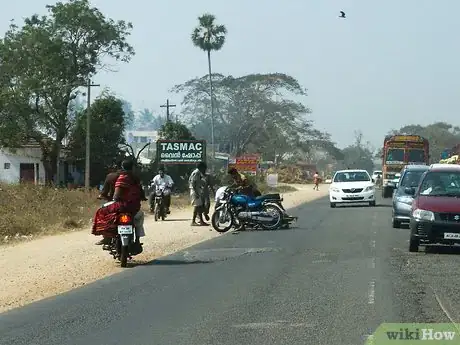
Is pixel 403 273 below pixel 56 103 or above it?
below

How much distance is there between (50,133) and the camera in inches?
2185

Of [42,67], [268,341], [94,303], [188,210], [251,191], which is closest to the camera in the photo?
[268,341]

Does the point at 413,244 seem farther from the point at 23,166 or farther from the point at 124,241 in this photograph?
the point at 23,166

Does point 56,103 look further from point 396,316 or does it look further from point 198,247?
point 396,316

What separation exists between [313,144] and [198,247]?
8038 centimetres

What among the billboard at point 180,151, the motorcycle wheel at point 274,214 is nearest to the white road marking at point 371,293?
the motorcycle wheel at point 274,214

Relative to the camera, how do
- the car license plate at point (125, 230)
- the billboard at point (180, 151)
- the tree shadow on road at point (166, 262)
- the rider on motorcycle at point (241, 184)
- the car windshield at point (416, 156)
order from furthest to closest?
the car windshield at point (416, 156) < the billboard at point (180, 151) < the rider on motorcycle at point (241, 184) < the tree shadow on road at point (166, 262) < the car license plate at point (125, 230)

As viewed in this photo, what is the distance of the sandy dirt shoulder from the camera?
43.1ft

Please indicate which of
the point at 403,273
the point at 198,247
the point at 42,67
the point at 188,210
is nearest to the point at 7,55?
the point at 42,67

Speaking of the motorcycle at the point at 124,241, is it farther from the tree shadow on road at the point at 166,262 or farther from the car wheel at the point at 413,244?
the car wheel at the point at 413,244

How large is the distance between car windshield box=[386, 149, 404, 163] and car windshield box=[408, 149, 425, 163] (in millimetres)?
518

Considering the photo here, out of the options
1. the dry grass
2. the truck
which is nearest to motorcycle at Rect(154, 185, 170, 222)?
the dry grass

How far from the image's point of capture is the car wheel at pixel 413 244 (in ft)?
54.9

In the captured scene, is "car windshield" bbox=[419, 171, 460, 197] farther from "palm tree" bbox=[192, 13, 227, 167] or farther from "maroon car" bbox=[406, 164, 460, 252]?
"palm tree" bbox=[192, 13, 227, 167]
